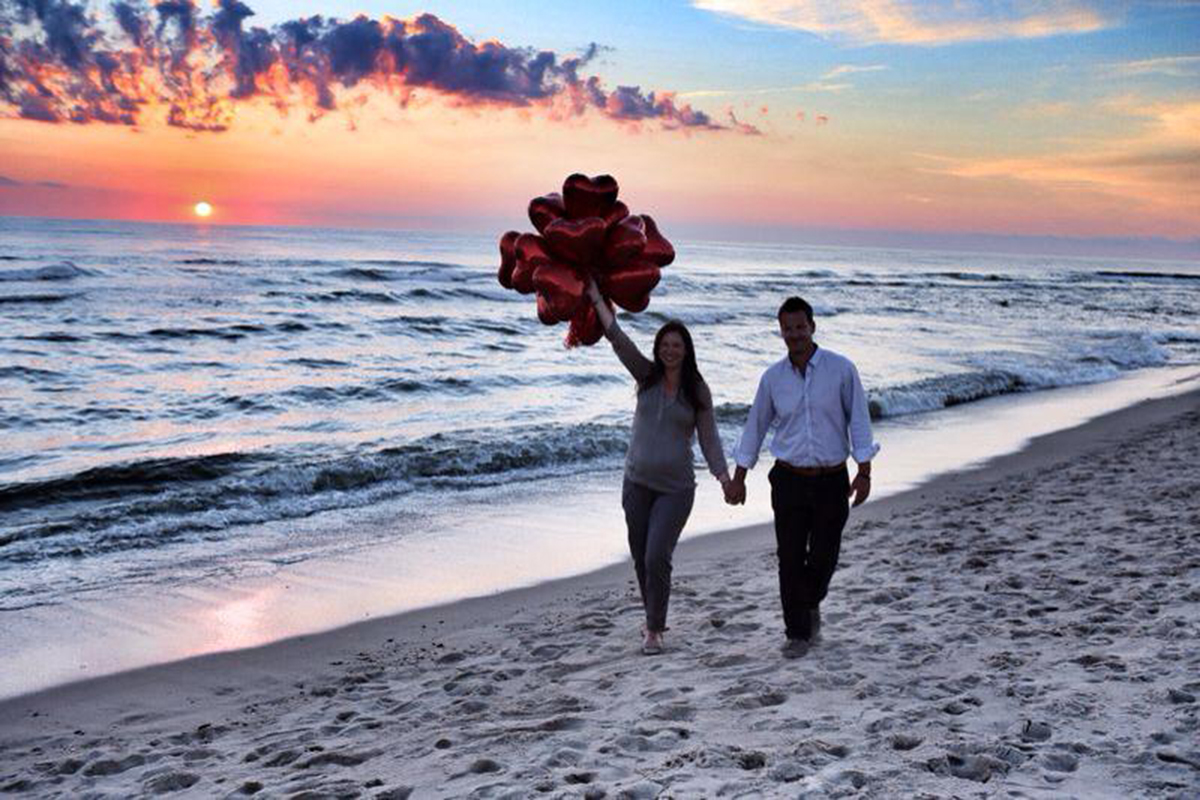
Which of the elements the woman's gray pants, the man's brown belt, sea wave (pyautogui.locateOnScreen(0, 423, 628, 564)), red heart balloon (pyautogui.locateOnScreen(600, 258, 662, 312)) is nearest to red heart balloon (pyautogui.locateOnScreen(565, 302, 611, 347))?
red heart balloon (pyautogui.locateOnScreen(600, 258, 662, 312))

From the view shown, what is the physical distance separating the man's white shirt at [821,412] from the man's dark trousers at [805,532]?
11 cm

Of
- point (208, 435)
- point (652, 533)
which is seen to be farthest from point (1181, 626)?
point (208, 435)

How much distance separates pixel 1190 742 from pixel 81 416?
14312 millimetres

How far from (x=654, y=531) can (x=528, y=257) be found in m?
1.52

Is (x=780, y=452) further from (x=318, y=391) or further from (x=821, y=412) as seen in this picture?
(x=318, y=391)

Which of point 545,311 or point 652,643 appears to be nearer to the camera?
point 545,311

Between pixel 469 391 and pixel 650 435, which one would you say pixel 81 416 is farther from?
pixel 650 435

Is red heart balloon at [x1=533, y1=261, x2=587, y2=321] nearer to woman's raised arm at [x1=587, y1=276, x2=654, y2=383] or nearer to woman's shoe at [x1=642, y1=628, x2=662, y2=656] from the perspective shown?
woman's raised arm at [x1=587, y1=276, x2=654, y2=383]

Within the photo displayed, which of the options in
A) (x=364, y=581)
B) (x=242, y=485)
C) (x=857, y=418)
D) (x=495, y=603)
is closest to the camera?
(x=857, y=418)

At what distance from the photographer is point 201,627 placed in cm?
645

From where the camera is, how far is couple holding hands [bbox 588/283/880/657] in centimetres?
482

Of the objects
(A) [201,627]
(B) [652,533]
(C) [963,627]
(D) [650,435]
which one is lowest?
(A) [201,627]

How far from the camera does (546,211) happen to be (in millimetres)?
4664

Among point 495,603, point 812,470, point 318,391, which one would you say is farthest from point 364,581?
point 318,391
